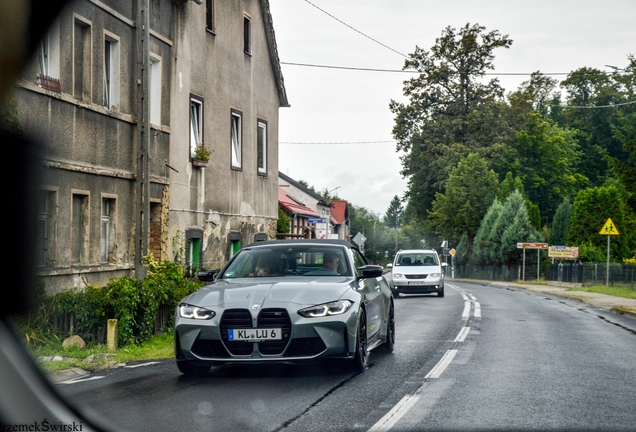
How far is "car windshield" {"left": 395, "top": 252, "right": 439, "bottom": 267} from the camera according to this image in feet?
97.1

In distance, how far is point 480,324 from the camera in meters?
16.2

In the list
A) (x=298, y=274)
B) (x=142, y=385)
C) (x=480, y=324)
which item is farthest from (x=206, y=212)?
(x=142, y=385)

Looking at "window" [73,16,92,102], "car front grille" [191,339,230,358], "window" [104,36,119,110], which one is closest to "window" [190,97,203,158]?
"window" [104,36,119,110]

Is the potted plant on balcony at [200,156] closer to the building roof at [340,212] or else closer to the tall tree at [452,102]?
the tall tree at [452,102]

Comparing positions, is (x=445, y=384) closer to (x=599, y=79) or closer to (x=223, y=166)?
(x=223, y=166)

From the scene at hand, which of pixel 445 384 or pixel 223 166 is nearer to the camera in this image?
pixel 445 384

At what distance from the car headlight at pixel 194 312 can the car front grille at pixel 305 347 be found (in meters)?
0.78

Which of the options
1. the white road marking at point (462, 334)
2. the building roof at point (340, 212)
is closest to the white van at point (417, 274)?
the white road marking at point (462, 334)

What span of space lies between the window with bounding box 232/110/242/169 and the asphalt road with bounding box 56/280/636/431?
489 inches

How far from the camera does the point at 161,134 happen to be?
720 inches

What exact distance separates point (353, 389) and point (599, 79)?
61.0 meters

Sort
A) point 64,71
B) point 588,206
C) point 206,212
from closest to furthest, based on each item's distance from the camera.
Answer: point 64,71 < point 206,212 < point 588,206

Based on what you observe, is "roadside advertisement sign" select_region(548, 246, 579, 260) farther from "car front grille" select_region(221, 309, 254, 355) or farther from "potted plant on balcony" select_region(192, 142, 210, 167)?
"car front grille" select_region(221, 309, 254, 355)

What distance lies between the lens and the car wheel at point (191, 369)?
8070 millimetres
